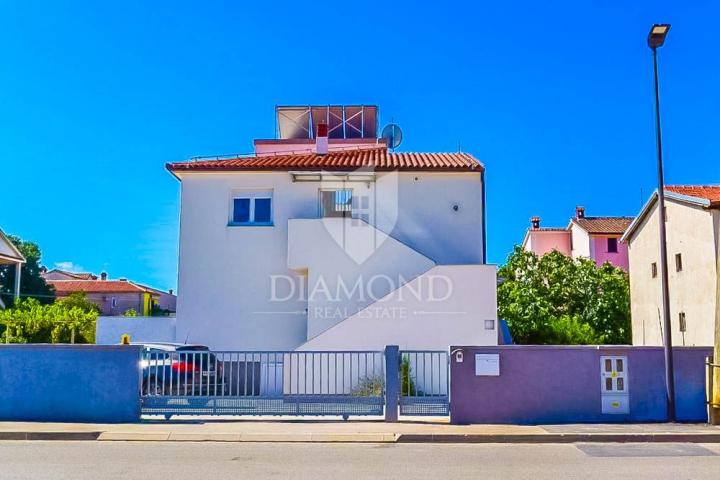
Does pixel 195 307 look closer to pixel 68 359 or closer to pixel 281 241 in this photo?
pixel 281 241

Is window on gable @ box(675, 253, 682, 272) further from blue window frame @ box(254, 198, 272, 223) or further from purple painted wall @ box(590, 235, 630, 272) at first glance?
purple painted wall @ box(590, 235, 630, 272)

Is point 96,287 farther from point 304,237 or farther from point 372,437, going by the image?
point 372,437

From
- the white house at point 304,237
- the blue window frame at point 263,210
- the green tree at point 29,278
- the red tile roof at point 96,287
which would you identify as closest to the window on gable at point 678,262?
the white house at point 304,237

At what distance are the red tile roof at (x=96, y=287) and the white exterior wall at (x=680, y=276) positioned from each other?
49003 mm

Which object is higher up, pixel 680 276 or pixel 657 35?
pixel 657 35

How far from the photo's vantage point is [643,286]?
25531mm

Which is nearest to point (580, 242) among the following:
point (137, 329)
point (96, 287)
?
point (137, 329)

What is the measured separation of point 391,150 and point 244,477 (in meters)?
20.4

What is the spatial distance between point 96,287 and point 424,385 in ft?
189

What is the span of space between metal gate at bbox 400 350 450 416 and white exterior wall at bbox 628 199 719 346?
1018cm

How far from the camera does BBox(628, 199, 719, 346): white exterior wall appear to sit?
1938 centimetres

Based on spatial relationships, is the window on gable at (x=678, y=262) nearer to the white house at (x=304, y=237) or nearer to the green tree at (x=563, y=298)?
the white house at (x=304, y=237)

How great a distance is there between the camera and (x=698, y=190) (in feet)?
70.0

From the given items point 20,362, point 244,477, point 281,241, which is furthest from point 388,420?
point 281,241
